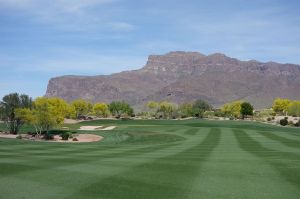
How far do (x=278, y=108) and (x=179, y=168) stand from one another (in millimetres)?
167802

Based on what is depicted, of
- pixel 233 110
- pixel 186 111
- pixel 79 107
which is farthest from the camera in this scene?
pixel 186 111

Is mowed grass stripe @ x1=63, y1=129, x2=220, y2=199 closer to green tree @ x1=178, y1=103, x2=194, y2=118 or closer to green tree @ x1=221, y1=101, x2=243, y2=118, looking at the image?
green tree @ x1=221, y1=101, x2=243, y2=118

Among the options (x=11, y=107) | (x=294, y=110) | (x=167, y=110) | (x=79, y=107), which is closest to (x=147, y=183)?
(x=11, y=107)

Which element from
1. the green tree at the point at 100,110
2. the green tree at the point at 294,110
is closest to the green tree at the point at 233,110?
the green tree at the point at 294,110

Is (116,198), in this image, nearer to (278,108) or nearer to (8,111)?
(8,111)

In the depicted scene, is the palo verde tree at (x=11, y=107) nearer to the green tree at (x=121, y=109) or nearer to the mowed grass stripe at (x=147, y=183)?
the mowed grass stripe at (x=147, y=183)

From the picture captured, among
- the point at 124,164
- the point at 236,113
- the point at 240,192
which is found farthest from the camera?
the point at 236,113

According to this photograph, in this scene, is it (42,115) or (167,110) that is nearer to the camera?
(42,115)

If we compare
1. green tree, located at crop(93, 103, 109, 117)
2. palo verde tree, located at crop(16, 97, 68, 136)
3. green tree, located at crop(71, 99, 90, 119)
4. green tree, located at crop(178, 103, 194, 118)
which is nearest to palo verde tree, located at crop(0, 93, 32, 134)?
palo verde tree, located at crop(16, 97, 68, 136)

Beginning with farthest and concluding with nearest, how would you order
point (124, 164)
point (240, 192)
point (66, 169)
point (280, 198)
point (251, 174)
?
point (124, 164) → point (66, 169) → point (251, 174) → point (240, 192) → point (280, 198)

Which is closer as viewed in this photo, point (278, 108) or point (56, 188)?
point (56, 188)

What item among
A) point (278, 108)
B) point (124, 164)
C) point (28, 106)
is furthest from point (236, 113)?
point (124, 164)

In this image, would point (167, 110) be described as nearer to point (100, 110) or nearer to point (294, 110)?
point (100, 110)

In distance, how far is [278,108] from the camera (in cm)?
17962
